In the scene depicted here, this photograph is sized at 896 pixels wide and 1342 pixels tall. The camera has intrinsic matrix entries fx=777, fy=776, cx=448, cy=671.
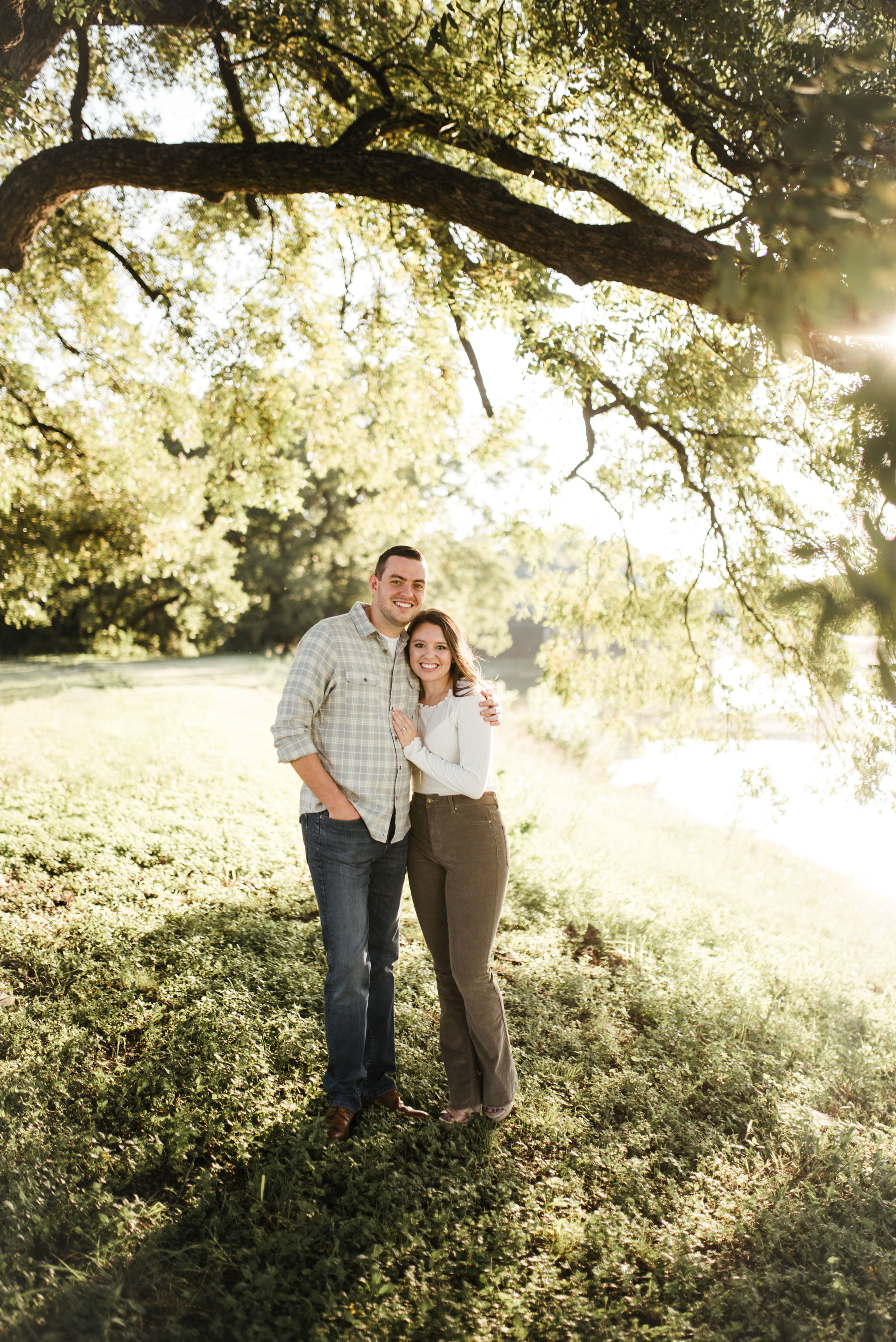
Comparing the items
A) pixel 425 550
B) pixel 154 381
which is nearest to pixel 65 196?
pixel 154 381

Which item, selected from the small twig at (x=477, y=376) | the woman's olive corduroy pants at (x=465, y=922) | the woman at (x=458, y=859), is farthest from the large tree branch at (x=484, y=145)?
the woman's olive corduroy pants at (x=465, y=922)

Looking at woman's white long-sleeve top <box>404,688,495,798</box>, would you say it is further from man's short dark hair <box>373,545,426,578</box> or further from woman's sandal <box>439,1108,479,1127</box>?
woman's sandal <box>439,1108,479,1127</box>

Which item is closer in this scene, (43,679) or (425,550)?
(43,679)

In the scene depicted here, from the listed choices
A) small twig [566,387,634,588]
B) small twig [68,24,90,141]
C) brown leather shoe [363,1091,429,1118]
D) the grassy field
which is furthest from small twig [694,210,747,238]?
small twig [68,24,90,141]

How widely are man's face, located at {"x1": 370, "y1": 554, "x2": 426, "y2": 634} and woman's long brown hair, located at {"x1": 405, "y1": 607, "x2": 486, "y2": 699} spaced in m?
0.07

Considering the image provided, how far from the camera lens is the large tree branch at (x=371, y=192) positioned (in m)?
4.46

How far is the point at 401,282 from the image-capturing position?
1005 cm

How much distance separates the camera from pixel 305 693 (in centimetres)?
359

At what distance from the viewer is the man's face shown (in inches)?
149

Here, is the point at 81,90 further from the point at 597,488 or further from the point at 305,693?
the point at 305,693

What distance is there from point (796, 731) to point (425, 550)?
1019 inches

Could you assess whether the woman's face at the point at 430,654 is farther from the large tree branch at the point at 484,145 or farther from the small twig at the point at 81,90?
the small twig at the point at 81,90

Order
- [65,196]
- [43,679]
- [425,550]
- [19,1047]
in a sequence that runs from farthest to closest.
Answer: [425,550]
[43,679]
[65,196]
[19,1047]

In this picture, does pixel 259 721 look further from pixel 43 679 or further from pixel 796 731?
pixel 796 731
